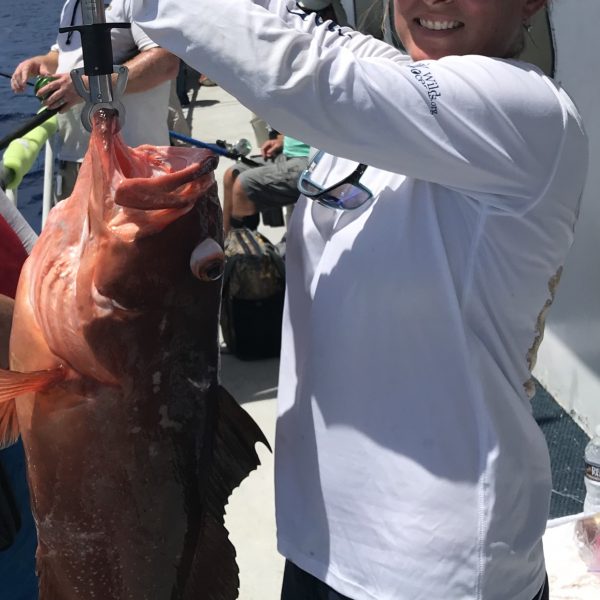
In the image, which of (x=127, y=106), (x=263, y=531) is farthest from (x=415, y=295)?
(x=127, y=106)

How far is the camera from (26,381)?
1.45m

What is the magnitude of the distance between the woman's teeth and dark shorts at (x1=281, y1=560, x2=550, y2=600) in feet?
3.52

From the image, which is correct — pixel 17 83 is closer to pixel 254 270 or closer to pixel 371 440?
pixel 254 270

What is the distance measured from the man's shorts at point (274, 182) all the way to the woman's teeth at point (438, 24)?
3765 mm

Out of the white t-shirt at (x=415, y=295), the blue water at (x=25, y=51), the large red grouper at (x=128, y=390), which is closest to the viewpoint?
the white t-shirt at (x=415, y=295)

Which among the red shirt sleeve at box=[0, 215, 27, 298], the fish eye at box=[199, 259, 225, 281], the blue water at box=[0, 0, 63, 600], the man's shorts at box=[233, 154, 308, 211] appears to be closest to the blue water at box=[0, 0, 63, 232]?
the blue water at box=[0, 0, 63, 600]

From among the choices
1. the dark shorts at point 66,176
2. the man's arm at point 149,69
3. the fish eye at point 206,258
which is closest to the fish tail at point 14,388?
the fish eye at point 206,258

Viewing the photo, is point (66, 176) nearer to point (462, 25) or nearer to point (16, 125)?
point (16, 125)

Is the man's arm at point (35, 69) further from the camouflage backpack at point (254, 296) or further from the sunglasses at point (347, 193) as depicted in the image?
the sunglasses at point (347, 193)

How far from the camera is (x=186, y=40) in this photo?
3.99 ft

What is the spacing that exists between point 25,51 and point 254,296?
10788 millimetres

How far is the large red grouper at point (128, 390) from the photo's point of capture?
57.9 inches

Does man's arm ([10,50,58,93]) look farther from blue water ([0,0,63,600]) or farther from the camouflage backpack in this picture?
the camouflage backpack

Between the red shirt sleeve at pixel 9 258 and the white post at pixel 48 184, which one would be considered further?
the white post at pixel 48 184
